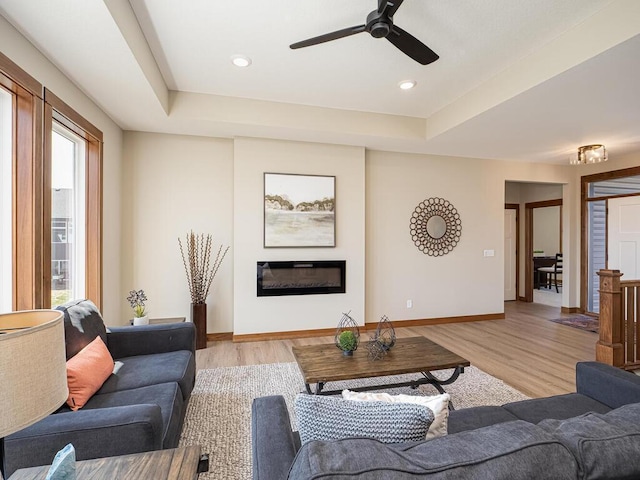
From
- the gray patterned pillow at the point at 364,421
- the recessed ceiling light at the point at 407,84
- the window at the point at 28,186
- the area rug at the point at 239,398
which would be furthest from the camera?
the recessed ceiling light at the point at 407,84

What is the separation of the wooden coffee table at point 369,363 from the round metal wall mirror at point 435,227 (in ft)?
8.30

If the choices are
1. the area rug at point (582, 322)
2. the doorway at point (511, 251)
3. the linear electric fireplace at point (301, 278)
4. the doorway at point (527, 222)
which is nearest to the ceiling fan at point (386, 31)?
the linear electric fireplace at point (301, 278)

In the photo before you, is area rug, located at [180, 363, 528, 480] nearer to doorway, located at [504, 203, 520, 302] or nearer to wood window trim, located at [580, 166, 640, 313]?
wood window trim, located at [580, 166, 640, 313]

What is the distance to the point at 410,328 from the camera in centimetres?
486

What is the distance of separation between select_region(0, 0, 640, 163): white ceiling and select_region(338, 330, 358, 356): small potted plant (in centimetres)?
233

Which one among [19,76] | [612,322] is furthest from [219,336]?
[612,322]

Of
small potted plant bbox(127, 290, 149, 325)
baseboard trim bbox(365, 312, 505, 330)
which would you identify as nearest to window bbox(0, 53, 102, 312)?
small potted plant bbox(127, 290, 149, 325)

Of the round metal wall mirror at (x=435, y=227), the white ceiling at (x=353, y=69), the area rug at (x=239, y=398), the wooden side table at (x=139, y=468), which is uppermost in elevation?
the white ceiling at (x=353, y=69)

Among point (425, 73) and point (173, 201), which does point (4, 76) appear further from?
point (425, 73)

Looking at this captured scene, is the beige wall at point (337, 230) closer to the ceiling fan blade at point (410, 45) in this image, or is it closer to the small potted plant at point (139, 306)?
the small potted plant at point (139, 306)

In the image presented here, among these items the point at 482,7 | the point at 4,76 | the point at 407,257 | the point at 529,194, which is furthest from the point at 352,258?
the point at 529,194

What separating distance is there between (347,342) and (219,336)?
2.33m

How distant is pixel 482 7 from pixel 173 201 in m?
3.66

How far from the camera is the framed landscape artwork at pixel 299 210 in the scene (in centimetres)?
418
